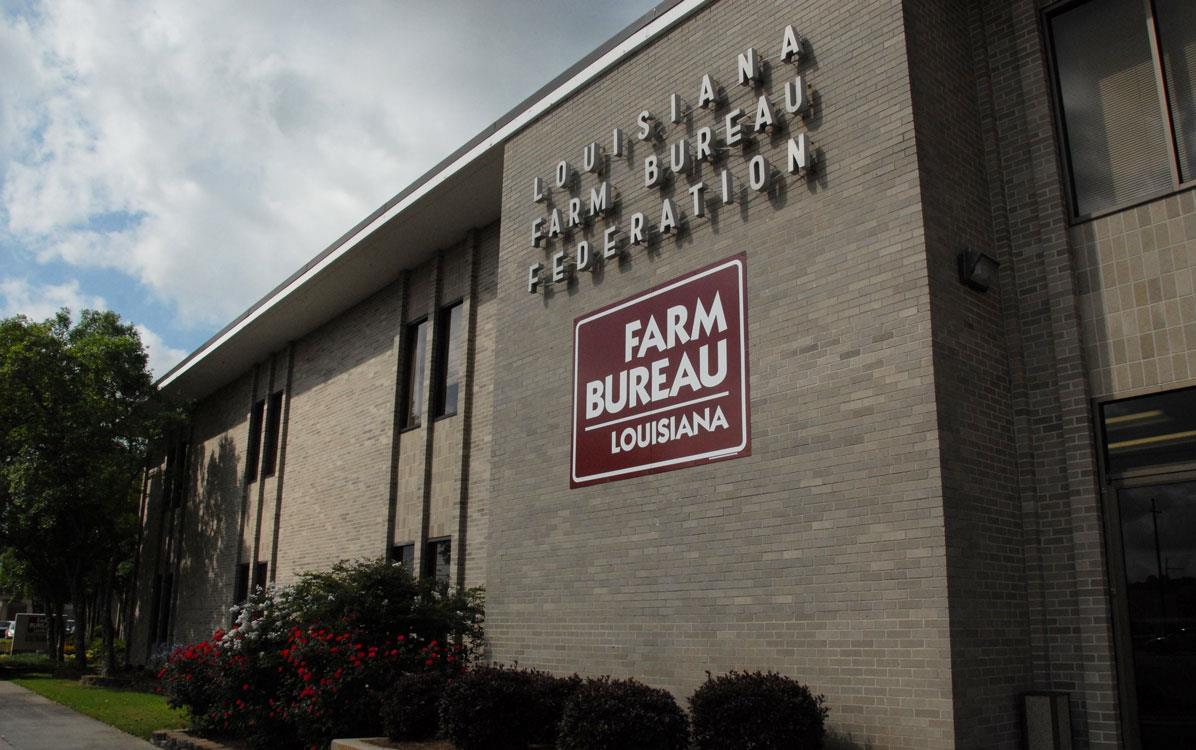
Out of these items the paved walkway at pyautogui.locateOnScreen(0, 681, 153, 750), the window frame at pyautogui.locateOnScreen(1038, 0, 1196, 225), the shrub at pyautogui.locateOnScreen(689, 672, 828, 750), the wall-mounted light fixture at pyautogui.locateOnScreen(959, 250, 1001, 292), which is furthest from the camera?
A: the paved walkway at pyautogui.locateOnScreen(0, 681, 153, 750)

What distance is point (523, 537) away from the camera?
12.9m

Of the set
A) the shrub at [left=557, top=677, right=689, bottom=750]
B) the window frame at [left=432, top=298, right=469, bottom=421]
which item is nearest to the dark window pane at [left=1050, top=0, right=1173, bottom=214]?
the shrub at [left=557, top=677, right=689, bottom=750]

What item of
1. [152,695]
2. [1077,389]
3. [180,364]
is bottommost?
[152,695]

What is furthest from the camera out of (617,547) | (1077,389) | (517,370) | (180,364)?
(180,364)

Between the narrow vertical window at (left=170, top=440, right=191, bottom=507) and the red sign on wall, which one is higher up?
the narrow vertical window at (left=170, top=440, right=191, bottom=507)

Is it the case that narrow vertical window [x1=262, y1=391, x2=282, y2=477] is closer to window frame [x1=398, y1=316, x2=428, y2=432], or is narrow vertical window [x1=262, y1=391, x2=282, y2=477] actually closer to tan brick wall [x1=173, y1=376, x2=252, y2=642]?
tan brick wall [x1=173, y1=376, x2=252, y2=642]

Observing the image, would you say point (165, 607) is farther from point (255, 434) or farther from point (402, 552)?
point (402, 552)

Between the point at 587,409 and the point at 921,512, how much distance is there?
15.9 ft

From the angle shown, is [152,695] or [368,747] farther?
[152,695]

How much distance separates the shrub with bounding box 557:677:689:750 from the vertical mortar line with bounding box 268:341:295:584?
15470mm

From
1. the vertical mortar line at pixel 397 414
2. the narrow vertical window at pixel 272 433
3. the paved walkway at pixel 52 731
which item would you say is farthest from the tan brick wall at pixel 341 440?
the paved walkway at pixel 52 731

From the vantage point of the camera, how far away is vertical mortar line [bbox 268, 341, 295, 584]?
75.6 feet

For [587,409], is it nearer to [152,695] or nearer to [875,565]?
A: [875,565]

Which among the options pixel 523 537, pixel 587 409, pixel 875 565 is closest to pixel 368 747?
pixel 523 537
